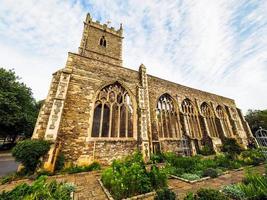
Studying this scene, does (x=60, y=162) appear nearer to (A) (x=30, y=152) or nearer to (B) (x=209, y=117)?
(A) (x=30, y=152)

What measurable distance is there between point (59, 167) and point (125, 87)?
292 inches

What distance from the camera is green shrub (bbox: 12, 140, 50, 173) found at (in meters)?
6.28

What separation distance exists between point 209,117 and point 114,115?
1336cm

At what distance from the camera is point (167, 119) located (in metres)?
13.2

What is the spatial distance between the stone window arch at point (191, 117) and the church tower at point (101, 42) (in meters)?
12.0

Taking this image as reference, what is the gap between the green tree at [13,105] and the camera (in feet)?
58.8

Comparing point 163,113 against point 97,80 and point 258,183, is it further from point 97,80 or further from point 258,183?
point 258,183

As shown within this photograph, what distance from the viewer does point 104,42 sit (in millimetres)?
21594

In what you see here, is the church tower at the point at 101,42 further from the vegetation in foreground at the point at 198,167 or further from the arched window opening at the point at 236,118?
the arched window opening at the point at 236,118

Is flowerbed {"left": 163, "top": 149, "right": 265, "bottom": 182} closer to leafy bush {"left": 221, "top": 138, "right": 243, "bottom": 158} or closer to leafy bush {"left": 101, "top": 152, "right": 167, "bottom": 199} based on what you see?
leafy bush {"left": 101, "top": 152, "right": 167, "bottom": 199}

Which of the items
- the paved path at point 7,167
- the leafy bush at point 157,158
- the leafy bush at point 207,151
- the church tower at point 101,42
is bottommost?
the paved path at point 7,167

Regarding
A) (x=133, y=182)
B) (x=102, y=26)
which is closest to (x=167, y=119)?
(x=133, y=182)

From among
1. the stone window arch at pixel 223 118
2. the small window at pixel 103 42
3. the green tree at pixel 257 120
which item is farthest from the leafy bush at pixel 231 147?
the small window at pixel 103 42

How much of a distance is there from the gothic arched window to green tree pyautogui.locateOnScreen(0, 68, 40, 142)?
53.3 ft
